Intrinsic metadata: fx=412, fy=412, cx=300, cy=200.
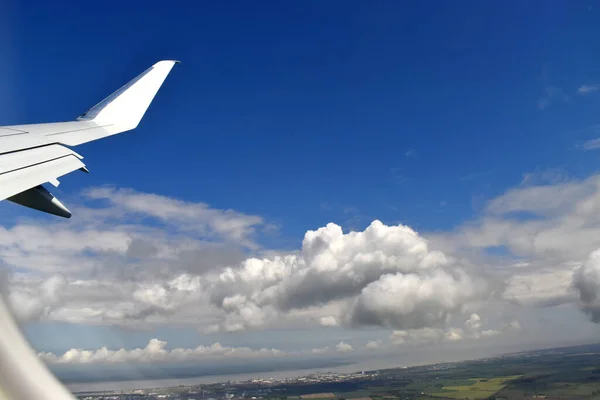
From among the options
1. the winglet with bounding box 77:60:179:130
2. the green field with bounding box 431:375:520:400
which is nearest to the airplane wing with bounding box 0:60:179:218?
the winglet with bounding box 77:60:179:130

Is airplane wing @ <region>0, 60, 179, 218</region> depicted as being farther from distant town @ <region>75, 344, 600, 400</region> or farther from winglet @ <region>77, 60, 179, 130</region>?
distant town @ <region>75, 344, 600, 400</region>

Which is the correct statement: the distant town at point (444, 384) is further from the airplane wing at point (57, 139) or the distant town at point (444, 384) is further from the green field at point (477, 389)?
the airplane wing at point (57, 139)

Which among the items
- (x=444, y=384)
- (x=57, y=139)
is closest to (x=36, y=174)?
(x=57, y=139)

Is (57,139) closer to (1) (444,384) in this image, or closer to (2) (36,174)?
(2) (36,174)

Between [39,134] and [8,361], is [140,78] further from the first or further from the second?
[8,361]

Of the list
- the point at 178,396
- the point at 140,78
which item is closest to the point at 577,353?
the point at 178,396

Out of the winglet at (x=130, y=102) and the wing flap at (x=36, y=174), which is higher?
the winglet at (x=130, y=102)

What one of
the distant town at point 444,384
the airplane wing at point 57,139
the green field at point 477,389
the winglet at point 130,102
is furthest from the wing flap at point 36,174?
the green field at point 477,389
